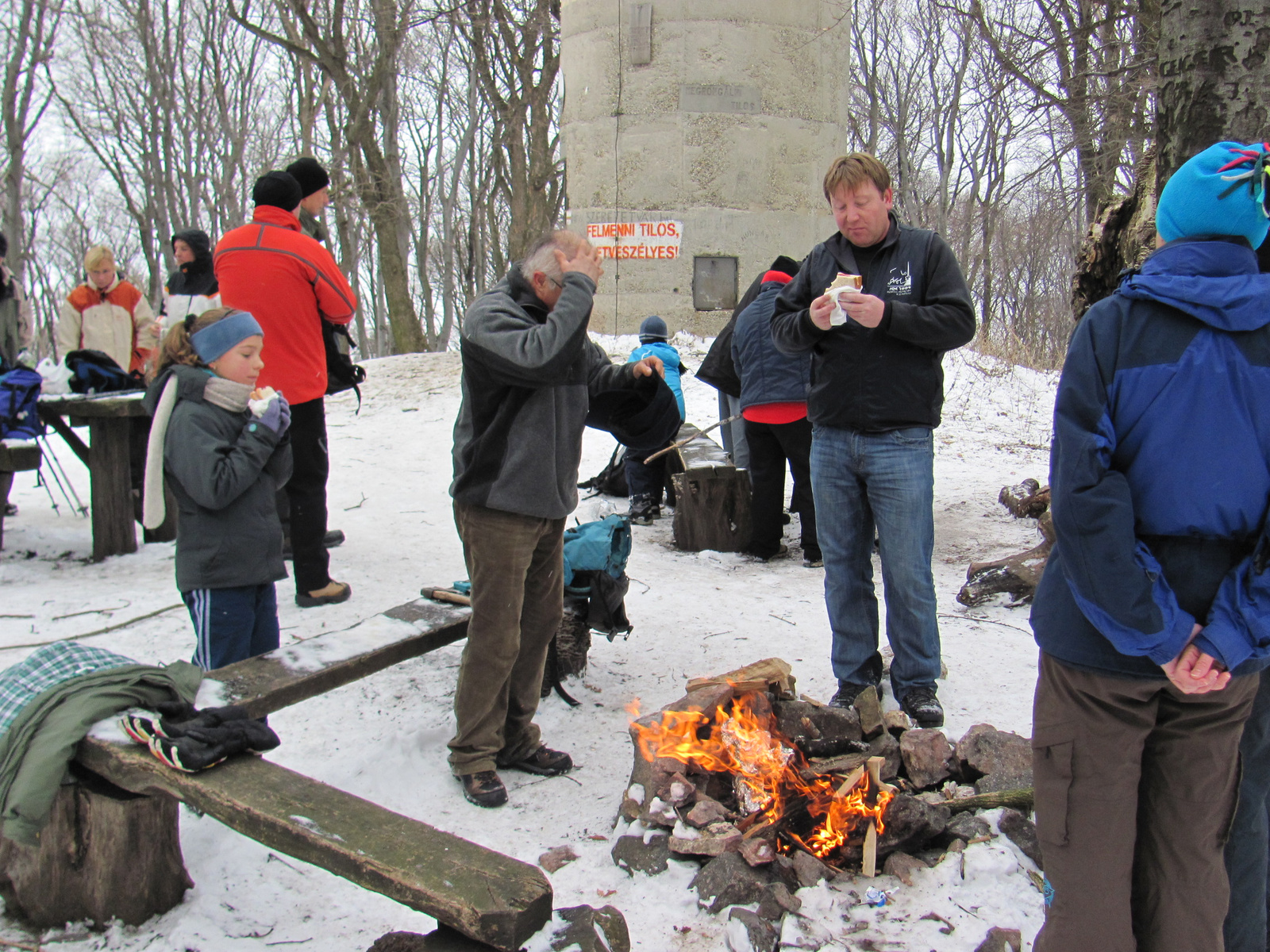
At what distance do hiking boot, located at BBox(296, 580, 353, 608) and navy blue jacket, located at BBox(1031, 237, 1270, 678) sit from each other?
4.03 m

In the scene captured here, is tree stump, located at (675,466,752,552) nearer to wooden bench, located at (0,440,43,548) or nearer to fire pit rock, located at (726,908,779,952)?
fire pit rock, located at (726,908,779,952)

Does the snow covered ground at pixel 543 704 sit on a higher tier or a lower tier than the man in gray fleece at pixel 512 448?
lower

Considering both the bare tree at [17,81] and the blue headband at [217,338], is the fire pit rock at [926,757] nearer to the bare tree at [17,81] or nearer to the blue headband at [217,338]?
the blue headband at [217,338]

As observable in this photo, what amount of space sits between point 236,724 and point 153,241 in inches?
1147

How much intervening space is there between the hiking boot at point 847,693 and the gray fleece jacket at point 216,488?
224cm

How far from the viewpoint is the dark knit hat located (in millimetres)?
7785

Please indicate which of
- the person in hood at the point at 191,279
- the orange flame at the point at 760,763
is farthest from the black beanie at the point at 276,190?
the orange flame at the point at 760,763

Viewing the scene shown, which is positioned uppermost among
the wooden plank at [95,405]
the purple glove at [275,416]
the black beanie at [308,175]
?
the black beanie at [308,175]

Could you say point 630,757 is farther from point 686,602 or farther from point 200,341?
point 200,341

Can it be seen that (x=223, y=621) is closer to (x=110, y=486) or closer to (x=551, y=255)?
(x=551, y=255)

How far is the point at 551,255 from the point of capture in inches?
123

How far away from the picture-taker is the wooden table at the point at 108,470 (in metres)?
5.80

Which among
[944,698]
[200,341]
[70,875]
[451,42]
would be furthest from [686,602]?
[451,42]

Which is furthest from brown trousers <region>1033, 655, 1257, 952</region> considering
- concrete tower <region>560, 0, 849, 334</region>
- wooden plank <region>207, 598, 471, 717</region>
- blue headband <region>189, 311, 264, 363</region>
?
concrete tower <region>560, 0, 849, 334</region>
